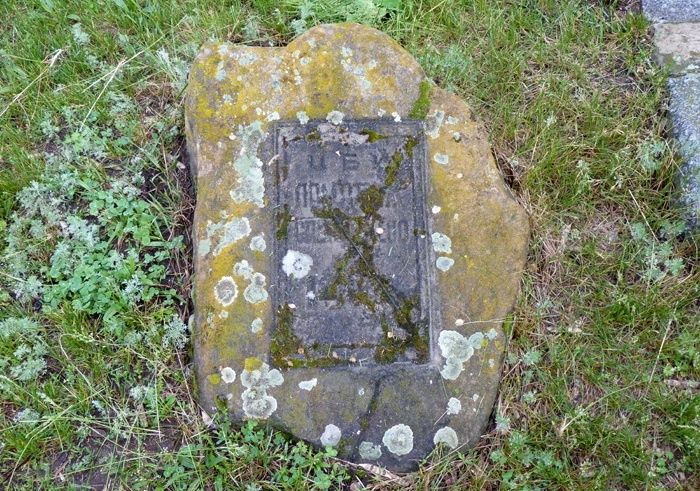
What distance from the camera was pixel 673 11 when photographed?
3424 millimetres

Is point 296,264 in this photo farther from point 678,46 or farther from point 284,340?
point 678,46

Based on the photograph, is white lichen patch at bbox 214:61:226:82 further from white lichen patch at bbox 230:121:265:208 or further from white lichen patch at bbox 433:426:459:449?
white lichen patch at bbox 433:426:459:449

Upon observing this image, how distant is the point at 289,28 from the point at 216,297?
1.64 meters

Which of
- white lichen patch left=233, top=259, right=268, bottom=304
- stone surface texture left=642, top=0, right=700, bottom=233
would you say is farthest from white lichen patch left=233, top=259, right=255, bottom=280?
stone surface texture left=642, top=0, right=700, bottom=233

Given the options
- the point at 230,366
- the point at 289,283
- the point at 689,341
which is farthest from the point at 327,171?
the point at 689,341

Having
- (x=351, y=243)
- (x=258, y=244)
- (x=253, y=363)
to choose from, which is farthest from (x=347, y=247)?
(x=253, y=363)

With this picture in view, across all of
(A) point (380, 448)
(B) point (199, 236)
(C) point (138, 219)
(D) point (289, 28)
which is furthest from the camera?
(D) point (289, 28)

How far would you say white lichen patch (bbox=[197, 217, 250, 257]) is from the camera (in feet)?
8.46

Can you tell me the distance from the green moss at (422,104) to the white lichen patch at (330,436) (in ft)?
4.33

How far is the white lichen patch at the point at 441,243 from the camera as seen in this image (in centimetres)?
259

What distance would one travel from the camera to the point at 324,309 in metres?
2.49

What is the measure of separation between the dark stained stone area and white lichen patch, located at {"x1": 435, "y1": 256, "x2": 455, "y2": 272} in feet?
0.20

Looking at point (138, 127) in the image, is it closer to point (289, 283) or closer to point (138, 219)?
point (138, 219)

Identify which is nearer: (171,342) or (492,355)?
(492,355)
